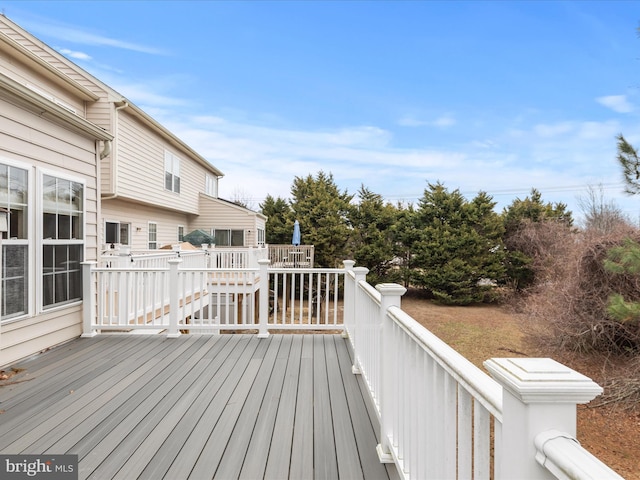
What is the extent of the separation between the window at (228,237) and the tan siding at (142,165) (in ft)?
8.27

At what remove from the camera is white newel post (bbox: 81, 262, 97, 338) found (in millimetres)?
4402

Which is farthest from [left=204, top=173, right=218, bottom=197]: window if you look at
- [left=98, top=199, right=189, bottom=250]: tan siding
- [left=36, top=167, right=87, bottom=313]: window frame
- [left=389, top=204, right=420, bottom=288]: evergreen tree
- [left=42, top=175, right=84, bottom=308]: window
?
[left=42, top=175, right=84, bottom=308]: window

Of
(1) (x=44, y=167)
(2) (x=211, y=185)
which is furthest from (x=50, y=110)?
(2) (x=211, y=185)

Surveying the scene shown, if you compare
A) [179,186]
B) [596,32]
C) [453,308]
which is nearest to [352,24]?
[596,32]

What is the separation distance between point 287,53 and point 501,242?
36.7 feet

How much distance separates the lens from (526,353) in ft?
23.4

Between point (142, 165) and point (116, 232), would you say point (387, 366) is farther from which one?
point (142, 165)

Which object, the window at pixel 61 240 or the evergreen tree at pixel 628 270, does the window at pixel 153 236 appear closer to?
the window at pixel 61 240

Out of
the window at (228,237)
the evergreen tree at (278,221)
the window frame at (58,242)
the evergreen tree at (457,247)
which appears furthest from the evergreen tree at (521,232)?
the window frame at (58,242)

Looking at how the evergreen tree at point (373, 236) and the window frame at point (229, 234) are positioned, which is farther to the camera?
the window frame at point (229, 234)

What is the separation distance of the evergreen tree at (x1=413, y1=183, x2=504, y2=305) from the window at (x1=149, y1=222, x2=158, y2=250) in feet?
33.3

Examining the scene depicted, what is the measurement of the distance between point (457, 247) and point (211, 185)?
40.1ft

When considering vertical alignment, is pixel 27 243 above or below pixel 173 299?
above

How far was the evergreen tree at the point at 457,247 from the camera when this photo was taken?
43.8ft
